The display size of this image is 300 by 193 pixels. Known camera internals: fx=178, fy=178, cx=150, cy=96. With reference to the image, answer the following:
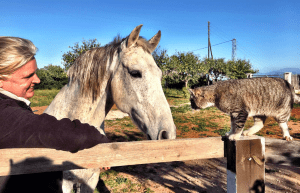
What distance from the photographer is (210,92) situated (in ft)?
15.3

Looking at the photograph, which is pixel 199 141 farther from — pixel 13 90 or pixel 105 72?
pixel 13 90

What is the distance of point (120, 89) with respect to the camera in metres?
1.94

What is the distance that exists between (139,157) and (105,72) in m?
1.08

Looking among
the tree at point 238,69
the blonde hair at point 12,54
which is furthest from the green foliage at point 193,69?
the blonde hair at point 12,54

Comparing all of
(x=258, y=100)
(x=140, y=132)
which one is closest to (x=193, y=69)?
(x=140, y=132)

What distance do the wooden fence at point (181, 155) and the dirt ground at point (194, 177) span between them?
3336mm

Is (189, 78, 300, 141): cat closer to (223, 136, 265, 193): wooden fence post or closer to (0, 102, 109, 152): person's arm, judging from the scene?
(223, 136, 265, 193): wooden fence post

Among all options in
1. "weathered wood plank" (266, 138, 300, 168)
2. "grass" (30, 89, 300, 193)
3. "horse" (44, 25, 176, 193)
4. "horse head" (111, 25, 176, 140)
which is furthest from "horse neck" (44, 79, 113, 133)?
"grass" (30, 89, 300, 193)

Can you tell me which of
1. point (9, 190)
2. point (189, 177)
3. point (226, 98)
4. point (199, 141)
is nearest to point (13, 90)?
point (9, 190)

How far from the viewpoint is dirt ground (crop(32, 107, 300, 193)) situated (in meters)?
4.43

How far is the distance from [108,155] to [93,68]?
1105 mm

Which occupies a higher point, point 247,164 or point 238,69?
point 238,69

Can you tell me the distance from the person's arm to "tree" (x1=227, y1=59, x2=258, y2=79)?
31085mm

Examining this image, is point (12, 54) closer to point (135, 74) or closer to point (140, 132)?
point (135, 74)
